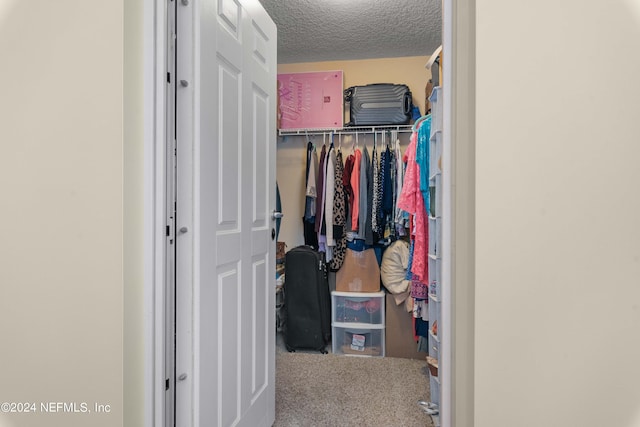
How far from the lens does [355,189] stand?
3379 mm

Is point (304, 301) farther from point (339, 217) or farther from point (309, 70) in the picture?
point (309, 70)

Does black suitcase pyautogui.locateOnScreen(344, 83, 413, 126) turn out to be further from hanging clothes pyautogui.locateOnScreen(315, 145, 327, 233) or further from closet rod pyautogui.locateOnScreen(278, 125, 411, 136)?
hanging clothes pyautogui.locateOnScreen(315, 145, 327, 233)

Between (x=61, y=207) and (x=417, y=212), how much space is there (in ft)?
5.85

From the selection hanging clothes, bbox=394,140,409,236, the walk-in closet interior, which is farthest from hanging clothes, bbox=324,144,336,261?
hanging clothes, bbox=394,140,409,236

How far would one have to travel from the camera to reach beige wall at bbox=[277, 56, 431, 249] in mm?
3562

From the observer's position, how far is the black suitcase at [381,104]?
3.38m

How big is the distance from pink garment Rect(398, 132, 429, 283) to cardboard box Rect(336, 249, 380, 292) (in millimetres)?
903

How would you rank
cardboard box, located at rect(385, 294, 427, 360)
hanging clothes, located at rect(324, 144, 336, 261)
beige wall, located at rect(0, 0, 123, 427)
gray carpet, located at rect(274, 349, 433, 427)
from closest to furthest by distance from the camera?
beige wall, located at rect(0, 0, 123, 427)
gray carpet, located at rect(274, 349, 433, 427)
cardboard box, located at rect(385, 294, 427, 360)
hanging clothes, located at rect(324, 144, 336, 261)

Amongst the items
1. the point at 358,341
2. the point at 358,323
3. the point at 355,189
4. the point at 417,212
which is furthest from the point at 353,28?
the point at 358,341

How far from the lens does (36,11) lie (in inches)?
51.3

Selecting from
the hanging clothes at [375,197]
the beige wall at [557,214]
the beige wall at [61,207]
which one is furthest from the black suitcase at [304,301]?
the beige wall at [557,214]

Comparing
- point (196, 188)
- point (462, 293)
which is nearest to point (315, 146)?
point (196, 188)

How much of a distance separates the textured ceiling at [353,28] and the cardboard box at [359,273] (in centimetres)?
169

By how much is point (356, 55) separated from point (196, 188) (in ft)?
8.66
